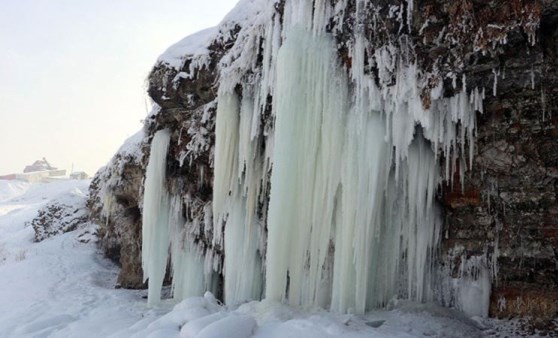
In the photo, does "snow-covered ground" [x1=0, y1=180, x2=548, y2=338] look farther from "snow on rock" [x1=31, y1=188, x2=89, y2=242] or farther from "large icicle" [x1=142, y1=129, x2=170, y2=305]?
"snow on rock" [x1=31, y1=188, x2=89, y2=242]

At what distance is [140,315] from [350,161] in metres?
3.95

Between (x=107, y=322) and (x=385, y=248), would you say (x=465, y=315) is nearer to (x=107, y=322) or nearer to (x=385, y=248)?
(x=385, y=248)

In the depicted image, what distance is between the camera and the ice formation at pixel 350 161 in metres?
5.38

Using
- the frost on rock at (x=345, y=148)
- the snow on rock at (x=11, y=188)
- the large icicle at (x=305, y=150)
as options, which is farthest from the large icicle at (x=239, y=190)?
the snow on rock at (x=11, y=188)

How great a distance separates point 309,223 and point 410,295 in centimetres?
184

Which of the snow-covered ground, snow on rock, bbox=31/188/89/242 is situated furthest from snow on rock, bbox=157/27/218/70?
snow on rock, bbox=31/188/89/242

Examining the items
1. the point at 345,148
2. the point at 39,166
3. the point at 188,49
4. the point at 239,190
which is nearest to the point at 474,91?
the point at 345,148

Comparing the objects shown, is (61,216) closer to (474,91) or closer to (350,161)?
(350,161)

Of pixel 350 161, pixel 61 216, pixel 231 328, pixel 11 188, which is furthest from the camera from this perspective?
pixel 11 188

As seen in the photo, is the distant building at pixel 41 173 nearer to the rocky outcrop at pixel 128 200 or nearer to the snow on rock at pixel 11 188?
the snow on rock at pixel 11 188

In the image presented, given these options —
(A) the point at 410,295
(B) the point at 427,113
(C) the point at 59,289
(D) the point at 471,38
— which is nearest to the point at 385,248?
(A) the point at 410,295

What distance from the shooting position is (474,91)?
5.14 metres

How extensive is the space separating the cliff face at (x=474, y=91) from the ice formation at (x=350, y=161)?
0.17ft

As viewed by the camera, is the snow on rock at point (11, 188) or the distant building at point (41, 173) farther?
the distant building at point (41, 173)
